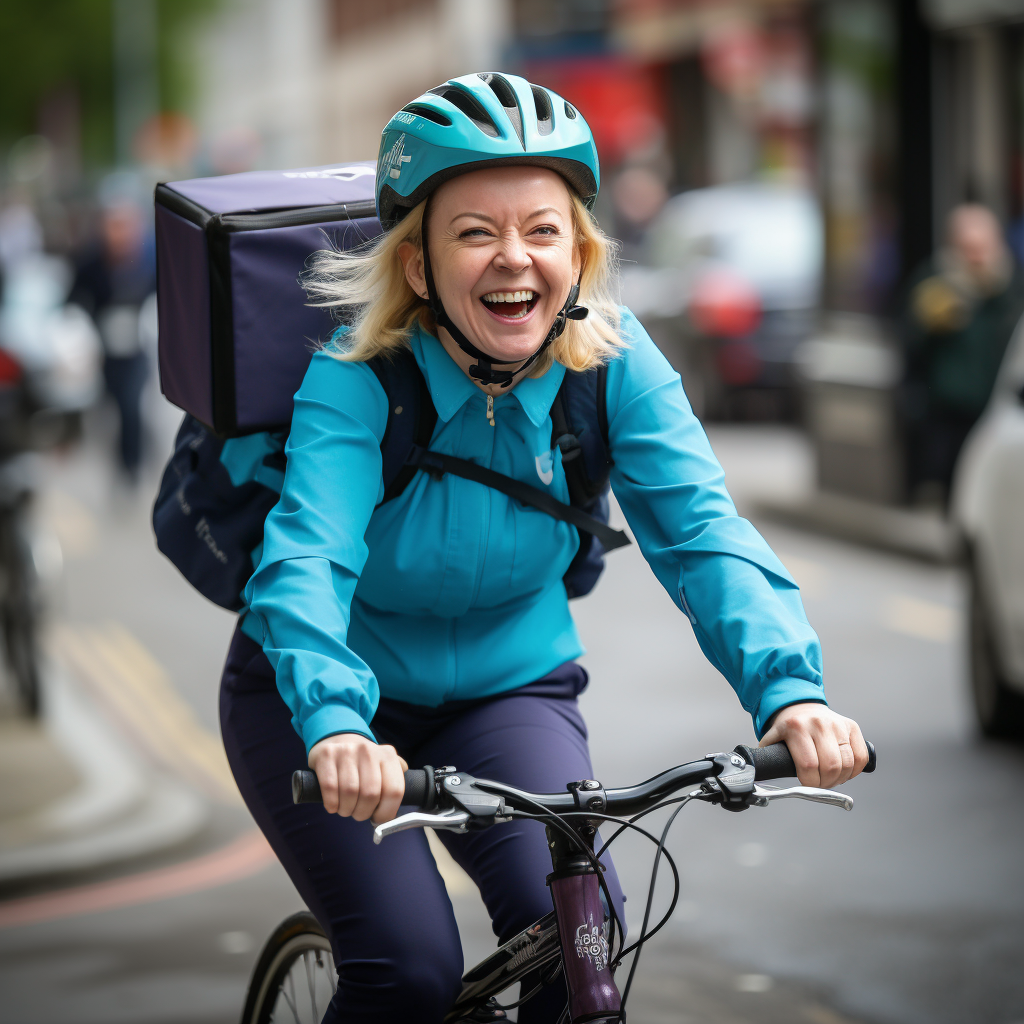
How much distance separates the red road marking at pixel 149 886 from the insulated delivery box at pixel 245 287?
2.66 metres

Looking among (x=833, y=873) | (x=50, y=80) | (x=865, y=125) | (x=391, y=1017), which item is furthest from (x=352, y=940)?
(x=50, y=80)

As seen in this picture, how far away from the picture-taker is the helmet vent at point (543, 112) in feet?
8.67

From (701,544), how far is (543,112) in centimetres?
70

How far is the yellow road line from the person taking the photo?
682 centimetres

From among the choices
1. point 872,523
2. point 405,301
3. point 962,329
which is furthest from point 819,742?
point 872,523

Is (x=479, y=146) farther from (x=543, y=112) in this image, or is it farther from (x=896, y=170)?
(x=896, y=170)

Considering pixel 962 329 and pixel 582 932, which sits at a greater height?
pixel 962 329

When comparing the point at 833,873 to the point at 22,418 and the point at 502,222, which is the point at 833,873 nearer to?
the point at 502,222

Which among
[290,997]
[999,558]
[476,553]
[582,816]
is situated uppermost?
[476,553]

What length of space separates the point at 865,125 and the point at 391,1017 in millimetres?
11272

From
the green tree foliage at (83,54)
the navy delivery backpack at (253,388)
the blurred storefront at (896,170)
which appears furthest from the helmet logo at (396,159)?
the green tree foliage at (83,54)

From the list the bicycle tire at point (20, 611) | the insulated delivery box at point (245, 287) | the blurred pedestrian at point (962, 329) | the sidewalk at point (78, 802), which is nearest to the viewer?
the insulated delivery box at point (245, 287)

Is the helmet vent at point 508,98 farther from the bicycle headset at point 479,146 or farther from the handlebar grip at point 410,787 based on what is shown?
the handlebar grip at point 410,787

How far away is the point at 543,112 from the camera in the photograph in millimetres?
2680
